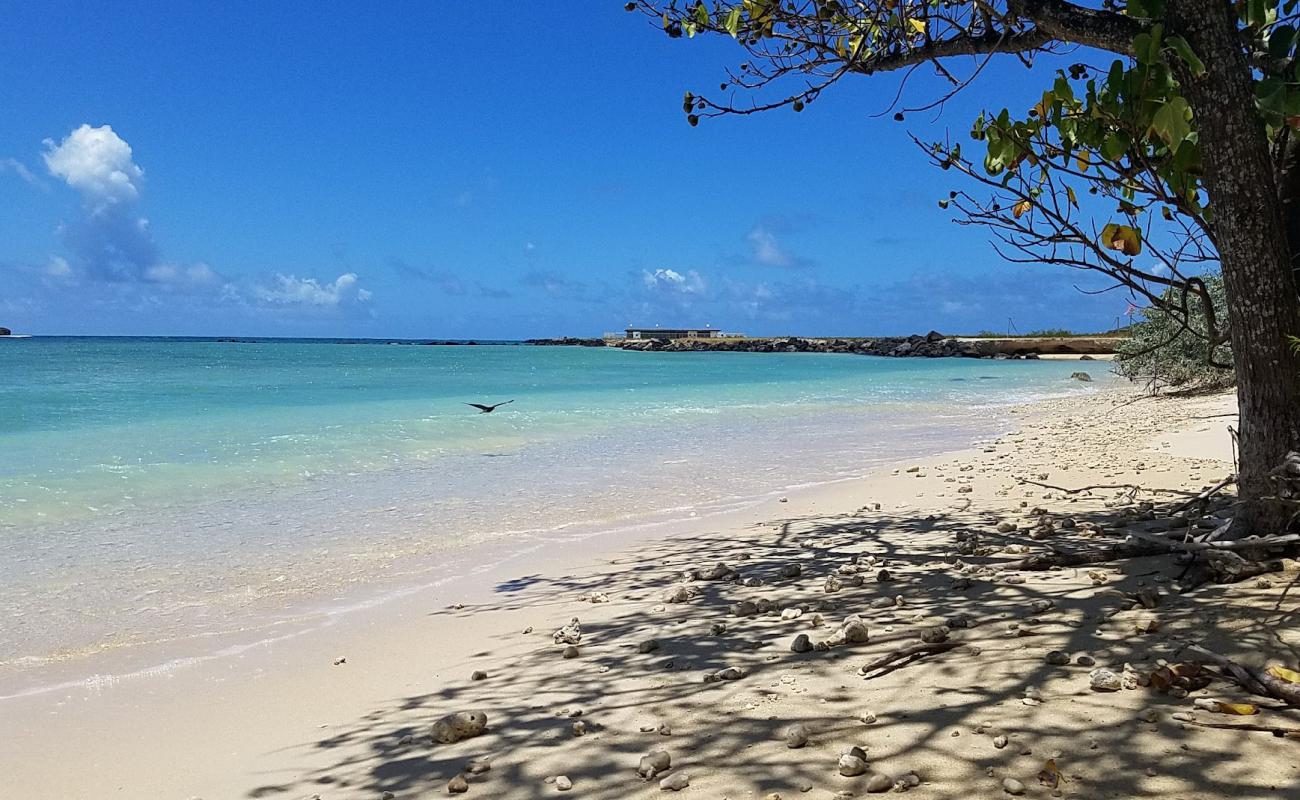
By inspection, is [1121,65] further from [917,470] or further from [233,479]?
[233,479]

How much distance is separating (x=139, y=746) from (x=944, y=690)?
329 cm

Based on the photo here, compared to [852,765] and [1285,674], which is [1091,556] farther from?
[852,765]

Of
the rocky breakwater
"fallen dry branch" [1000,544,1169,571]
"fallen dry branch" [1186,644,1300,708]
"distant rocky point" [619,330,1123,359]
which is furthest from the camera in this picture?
the rocky breakwater

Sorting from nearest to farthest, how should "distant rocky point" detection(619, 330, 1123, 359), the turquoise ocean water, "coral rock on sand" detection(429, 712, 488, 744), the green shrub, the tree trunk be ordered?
"coral rock on sand" detection(429, 712, 488, 744)
the tree trunk
the turquoise ocean water
the green shrub
"distant rocky point" detection(619, 330, 1123, 359)

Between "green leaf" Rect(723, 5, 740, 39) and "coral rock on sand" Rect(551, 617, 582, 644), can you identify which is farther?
"green leaf" Rect(723, 5, 740, 39)

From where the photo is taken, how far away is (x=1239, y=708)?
2258 millimetres

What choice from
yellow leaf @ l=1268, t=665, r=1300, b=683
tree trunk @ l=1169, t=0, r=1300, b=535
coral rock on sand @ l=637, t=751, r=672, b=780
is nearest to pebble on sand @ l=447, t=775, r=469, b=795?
coral rock on sand @ l=637, t=751, r=672, b=780

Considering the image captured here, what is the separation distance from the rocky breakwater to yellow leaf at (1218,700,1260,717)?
69.2 meters

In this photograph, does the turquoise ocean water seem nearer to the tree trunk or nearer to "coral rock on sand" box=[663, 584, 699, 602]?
"coral rock on sand" box=[663, 584, 699, 602]

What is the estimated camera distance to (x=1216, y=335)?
12.6 feet

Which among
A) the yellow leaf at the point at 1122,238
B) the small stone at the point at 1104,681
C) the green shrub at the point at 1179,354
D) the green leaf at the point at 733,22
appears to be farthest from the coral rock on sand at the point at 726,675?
the green shrub at the point at 1179,354

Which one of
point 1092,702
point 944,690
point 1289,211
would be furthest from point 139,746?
point 1289,211

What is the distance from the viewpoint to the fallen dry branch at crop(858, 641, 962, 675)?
3.02 meters

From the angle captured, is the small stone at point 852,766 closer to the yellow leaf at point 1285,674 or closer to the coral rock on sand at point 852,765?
the coral rock on sand at point 852,765
